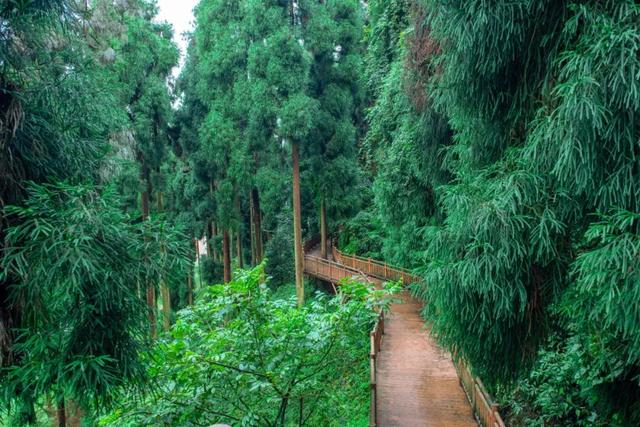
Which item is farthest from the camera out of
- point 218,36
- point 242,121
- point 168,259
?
point 242,121

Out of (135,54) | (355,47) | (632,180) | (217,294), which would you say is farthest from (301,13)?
(632,180)

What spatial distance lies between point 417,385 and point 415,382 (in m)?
0.11

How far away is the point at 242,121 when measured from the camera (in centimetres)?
1555

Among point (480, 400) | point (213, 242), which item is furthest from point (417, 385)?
point (213, 242)

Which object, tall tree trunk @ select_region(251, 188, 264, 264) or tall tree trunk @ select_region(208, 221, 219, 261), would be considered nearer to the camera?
tall tree trunk @ select_region(251, 188, 264, 264)

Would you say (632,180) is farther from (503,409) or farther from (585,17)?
(503,409)

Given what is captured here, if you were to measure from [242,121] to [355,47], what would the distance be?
4.42 metres

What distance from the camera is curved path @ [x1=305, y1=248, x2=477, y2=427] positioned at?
7.45 meters

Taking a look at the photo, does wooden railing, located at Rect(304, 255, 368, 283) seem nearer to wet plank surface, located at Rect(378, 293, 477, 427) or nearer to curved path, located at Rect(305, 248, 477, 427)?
curved path, located at Rect(305, 248, 477, 427)

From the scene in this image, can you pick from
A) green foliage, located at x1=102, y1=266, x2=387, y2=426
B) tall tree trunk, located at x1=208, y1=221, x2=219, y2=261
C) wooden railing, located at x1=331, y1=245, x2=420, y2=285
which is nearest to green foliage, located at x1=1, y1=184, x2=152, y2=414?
green foliage, located at x1=102, y1=266, x2=387, y2=426

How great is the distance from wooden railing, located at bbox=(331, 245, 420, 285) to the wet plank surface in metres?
2.38

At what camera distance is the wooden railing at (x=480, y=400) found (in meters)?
6.36

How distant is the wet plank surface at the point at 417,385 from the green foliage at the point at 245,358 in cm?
203

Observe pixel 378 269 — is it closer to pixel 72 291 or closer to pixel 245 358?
pixel 245 358
